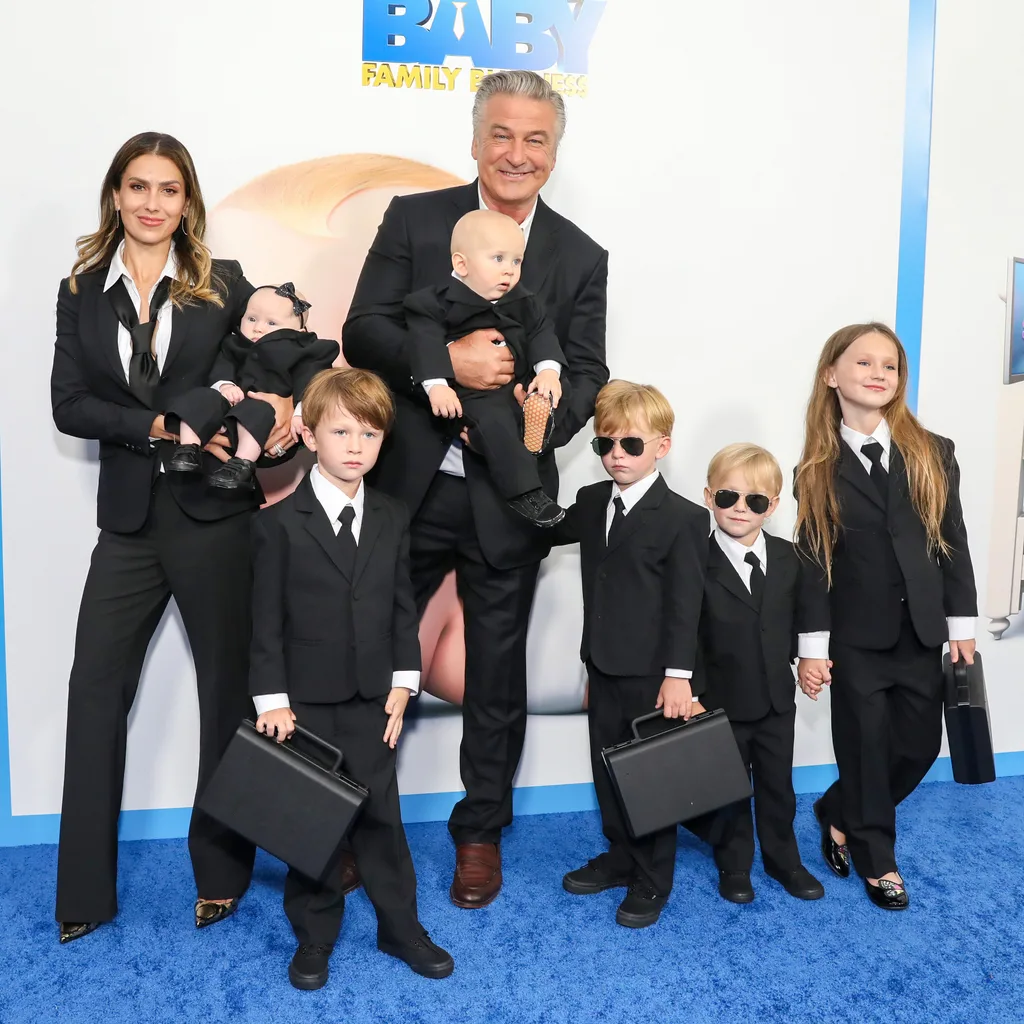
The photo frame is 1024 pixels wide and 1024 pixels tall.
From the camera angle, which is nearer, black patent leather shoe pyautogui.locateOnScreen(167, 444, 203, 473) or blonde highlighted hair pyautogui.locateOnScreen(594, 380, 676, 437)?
black patent leather shoe pyautogui.locateOnScreen(167, 444, 203, 473)

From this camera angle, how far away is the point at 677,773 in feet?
8.85

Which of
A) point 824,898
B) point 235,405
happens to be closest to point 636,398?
point 235,405

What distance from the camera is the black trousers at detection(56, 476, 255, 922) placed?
2.75 metres

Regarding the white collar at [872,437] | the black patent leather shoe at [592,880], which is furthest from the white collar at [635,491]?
the black patent leather shoe at [592,880]

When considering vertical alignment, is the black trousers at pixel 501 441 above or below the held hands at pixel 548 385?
below

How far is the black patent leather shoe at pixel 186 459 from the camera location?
8.13 ft

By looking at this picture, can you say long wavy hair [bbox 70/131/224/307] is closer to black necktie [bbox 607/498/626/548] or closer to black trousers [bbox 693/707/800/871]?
black necktie [bbox 607/498/626/548]

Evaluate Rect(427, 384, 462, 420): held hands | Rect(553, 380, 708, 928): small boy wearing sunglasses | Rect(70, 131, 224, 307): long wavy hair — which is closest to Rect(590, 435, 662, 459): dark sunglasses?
Rect(553, 380, 708, 928): small boy wearing sunglasses

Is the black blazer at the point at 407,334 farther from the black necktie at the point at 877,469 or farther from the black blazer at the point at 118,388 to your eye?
the black necktie at the point at 877,469

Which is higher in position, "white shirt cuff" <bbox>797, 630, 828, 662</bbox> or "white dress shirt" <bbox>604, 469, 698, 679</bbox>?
"white dress shirt" <bbox>604, 469, 698, 679</bbox>

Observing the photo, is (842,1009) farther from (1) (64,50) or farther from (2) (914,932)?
(1) (64,50)

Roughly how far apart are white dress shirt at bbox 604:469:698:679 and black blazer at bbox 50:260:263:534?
103 cm

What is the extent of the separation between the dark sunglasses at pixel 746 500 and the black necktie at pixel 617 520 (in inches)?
11.3

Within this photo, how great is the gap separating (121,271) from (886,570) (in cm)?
230
